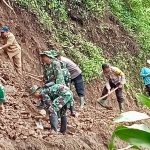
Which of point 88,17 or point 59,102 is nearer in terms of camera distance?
point 59,102

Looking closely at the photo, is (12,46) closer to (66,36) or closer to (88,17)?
(66,36)

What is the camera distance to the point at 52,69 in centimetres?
659

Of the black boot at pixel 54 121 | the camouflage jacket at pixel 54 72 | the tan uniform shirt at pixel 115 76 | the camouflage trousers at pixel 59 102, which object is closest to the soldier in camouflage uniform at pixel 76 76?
the tan uniform shirt at pixel 115 76

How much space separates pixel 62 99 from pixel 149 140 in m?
4.41

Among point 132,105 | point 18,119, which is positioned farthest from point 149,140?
point 132,105

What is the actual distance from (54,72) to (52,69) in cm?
6

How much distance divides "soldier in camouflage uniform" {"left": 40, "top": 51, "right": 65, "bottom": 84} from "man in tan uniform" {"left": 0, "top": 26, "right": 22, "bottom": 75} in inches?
103

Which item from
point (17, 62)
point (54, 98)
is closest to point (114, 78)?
point (17, 62)

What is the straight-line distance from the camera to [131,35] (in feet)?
47.4

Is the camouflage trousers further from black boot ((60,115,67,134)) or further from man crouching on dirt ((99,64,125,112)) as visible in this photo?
man crouching on dirt ((99,64,125,112))

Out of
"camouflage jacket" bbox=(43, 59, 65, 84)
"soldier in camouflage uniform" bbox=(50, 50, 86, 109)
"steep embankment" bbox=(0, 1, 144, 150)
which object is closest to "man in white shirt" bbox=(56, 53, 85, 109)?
"soldier in camouflage uniform" bbox=(50, 50, 86, 109)

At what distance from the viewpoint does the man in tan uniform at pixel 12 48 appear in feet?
29.7

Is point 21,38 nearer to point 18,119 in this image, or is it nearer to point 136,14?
point 18,119

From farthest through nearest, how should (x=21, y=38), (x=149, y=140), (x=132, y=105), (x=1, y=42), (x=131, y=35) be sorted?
1. (x=131, y=35)
2. (x=132, y=105)
3. (x=21, y=38)
4. (x=1, y=42)
5. (x=149, y=140)
